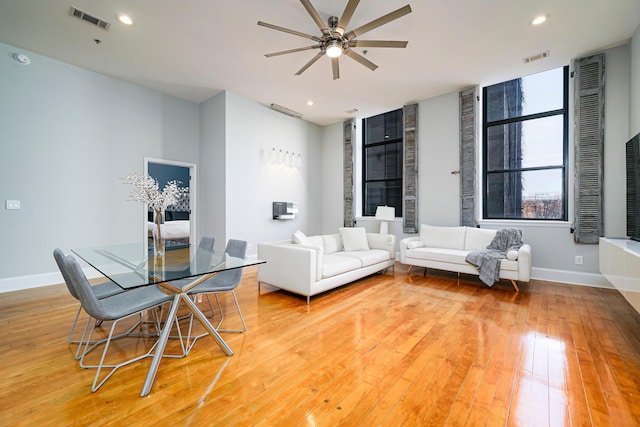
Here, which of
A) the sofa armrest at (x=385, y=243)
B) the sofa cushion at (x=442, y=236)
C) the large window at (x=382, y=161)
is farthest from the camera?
the large window at (x=382, y=161)

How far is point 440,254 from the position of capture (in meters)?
4.23

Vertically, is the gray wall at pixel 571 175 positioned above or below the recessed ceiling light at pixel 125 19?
below

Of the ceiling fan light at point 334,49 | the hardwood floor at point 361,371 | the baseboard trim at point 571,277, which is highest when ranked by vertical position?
the ceiling fan light at point 334,49

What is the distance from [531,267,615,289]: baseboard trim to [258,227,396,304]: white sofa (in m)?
2.22

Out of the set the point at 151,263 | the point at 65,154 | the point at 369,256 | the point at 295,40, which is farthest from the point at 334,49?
the point at 65,154

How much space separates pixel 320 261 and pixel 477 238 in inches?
109

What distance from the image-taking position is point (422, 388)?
5.62 ft

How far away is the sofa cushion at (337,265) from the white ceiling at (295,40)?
2.84 metres

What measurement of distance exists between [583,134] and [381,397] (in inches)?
179

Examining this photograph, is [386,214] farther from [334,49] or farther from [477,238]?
[334,49]

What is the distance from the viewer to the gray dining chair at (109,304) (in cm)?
167

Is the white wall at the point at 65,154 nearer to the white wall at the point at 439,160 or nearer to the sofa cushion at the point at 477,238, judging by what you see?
the white wall at the point at 439,160

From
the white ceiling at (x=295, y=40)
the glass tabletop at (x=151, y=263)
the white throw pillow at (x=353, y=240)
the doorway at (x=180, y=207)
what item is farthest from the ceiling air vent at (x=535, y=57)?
the doorway at (x=180, y=207)

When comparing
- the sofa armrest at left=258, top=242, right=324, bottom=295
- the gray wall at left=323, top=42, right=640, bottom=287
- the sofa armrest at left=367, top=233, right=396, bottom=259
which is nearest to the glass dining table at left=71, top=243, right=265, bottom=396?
the sofa armrest at left=258, top=242, right=324, bottom=295
